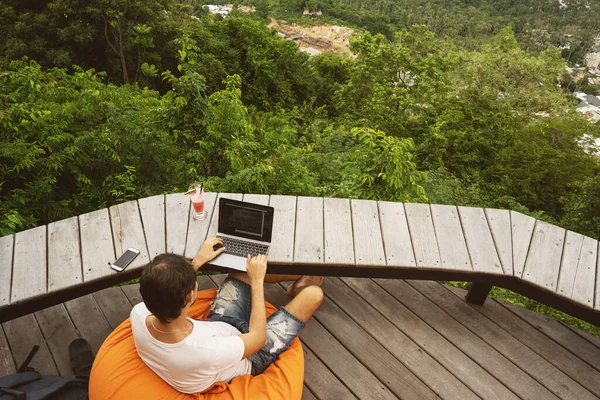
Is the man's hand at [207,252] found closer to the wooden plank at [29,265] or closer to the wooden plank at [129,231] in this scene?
the wooden plank at [129,231]

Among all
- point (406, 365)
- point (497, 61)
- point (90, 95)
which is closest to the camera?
point (406, 365)

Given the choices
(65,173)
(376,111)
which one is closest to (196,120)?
(65,173)

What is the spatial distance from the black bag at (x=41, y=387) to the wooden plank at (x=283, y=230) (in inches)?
45.2

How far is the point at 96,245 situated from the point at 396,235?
186 centimetres

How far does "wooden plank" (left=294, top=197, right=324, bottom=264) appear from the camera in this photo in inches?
94.4

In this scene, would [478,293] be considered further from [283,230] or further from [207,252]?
[207,252]

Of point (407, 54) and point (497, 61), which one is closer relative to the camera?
point (407, 54)

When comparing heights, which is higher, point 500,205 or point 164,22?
point 164,22

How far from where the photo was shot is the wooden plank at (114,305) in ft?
9.10

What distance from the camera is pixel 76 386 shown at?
196 centimetres

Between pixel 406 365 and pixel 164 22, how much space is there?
1433cm

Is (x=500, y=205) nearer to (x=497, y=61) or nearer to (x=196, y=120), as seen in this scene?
(x=196, y=120)

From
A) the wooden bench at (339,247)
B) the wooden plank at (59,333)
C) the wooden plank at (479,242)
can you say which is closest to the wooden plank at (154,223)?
the wooden bench at (339,247)

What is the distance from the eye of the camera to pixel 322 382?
2.45 metres
